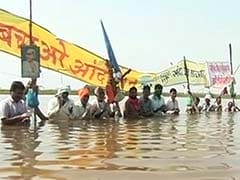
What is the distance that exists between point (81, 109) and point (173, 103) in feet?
14.5

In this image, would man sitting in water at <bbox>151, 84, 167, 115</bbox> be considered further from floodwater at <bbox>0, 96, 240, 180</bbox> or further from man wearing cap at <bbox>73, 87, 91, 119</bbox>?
floodwater at <bbox>0, 96, 240, 180</bbox>

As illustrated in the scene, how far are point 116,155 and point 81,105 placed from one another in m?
7.14

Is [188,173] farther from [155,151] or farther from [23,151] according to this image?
[23,151]

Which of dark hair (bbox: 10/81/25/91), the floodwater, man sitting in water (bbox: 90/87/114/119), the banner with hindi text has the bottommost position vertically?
the floodwater

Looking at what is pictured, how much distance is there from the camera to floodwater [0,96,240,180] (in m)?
5.14

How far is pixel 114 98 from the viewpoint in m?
15.3

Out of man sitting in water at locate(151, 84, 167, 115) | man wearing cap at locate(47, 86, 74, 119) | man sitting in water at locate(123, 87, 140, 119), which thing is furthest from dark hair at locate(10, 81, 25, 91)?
man sitting in water at locate(151, 84, 167, 115)

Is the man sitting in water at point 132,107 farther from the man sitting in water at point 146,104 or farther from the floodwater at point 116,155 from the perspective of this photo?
the floodwater at point 116,155

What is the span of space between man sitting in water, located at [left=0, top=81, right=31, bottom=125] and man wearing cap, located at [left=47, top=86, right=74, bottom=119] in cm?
182

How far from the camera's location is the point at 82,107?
541 inches

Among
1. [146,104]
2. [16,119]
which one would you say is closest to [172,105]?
[146,104]

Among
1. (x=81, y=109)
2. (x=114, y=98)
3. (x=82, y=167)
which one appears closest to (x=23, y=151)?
(x=82, y=167)

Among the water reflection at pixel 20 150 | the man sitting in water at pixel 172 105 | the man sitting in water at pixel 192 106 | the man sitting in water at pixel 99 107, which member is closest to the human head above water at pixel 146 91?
the man sitting in water at pixel 99 107

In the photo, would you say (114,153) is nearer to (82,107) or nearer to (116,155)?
(116,155)
